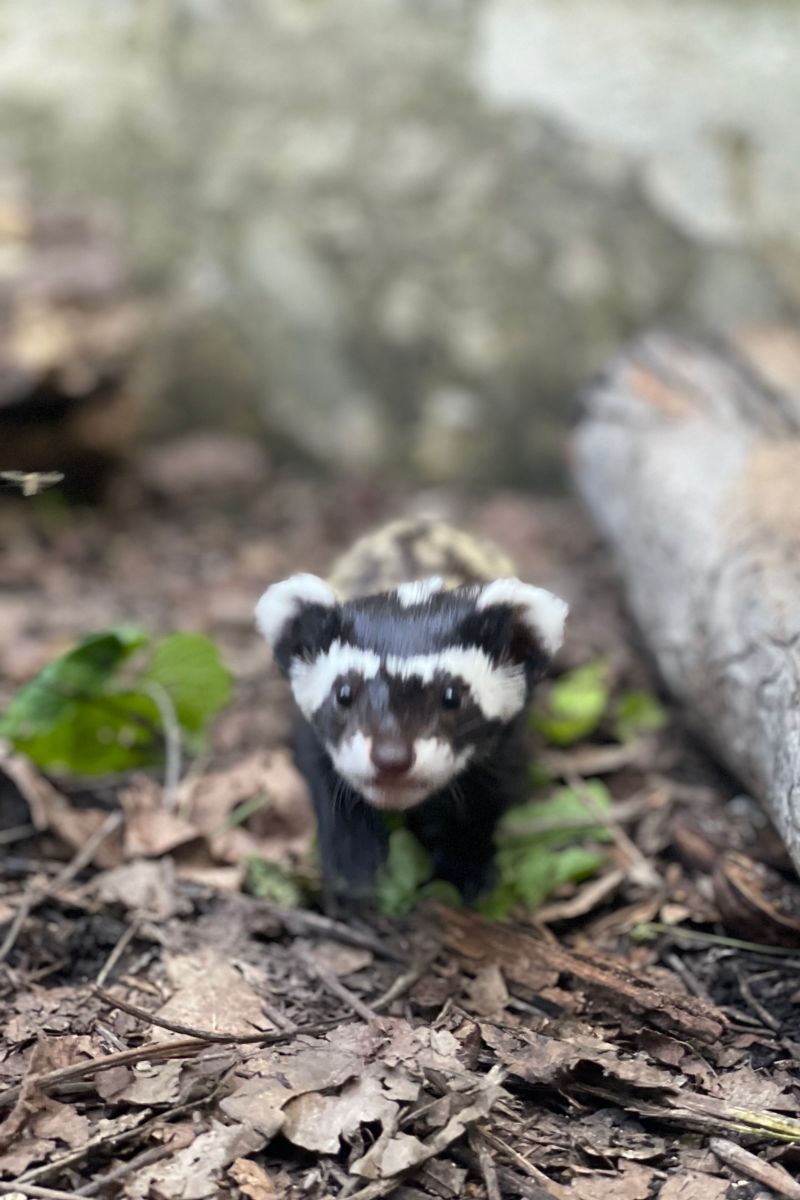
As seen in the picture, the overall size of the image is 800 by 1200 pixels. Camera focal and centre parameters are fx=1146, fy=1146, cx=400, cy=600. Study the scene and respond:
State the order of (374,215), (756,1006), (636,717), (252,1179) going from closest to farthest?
(252,1179) → (756,1006) → (636,717) → (374,215)

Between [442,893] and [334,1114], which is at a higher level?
[442,893]

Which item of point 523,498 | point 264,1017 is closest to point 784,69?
point 523,498

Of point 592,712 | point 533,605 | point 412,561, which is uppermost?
point 412,561

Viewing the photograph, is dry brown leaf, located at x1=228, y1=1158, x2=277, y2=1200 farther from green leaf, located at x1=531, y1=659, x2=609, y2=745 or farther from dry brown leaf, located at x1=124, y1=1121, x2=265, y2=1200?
green leaf, located at x1=531, y1=659, x2=609, y2=745

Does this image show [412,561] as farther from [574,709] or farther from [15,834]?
[15,834]

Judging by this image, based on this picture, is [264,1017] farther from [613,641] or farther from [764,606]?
[613,641]

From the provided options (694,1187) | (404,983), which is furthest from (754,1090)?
(404,983)
